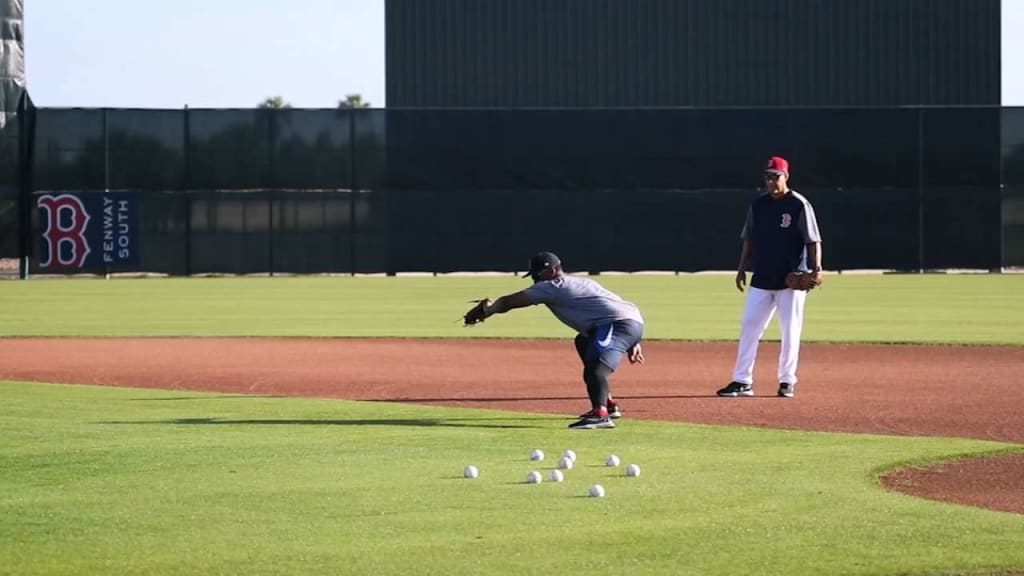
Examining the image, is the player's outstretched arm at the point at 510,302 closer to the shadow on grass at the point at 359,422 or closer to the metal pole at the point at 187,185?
the shadow on grass at the point at 359,422

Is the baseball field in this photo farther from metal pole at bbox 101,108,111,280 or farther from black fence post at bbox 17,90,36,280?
black fence post at bbox 17,90,36,280

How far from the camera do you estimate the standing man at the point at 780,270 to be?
13.1 meters

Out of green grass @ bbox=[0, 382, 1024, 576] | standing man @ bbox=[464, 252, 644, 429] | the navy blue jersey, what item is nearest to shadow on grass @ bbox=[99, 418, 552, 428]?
green grass @ bbox=[0, 382, 1024, 576]

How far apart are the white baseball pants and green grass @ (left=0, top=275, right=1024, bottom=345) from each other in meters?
6.29

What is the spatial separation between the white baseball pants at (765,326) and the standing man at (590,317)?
1745mm

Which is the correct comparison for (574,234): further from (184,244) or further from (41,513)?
(41,513)

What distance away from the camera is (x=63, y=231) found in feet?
127

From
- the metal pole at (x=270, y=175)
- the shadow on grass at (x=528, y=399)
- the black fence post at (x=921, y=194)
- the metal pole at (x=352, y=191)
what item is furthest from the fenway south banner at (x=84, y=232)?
the shadow on grass at (x=528, y=399)

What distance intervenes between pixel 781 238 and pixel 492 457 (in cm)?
441

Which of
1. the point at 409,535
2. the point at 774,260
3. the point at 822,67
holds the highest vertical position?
the point at 822,67

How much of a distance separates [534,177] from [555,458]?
30.9m

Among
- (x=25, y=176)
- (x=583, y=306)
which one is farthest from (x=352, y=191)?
(x=583, y=306)

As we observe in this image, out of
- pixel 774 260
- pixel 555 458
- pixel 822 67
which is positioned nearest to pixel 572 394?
pixel 774 260

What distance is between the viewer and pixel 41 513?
25.2 feet
